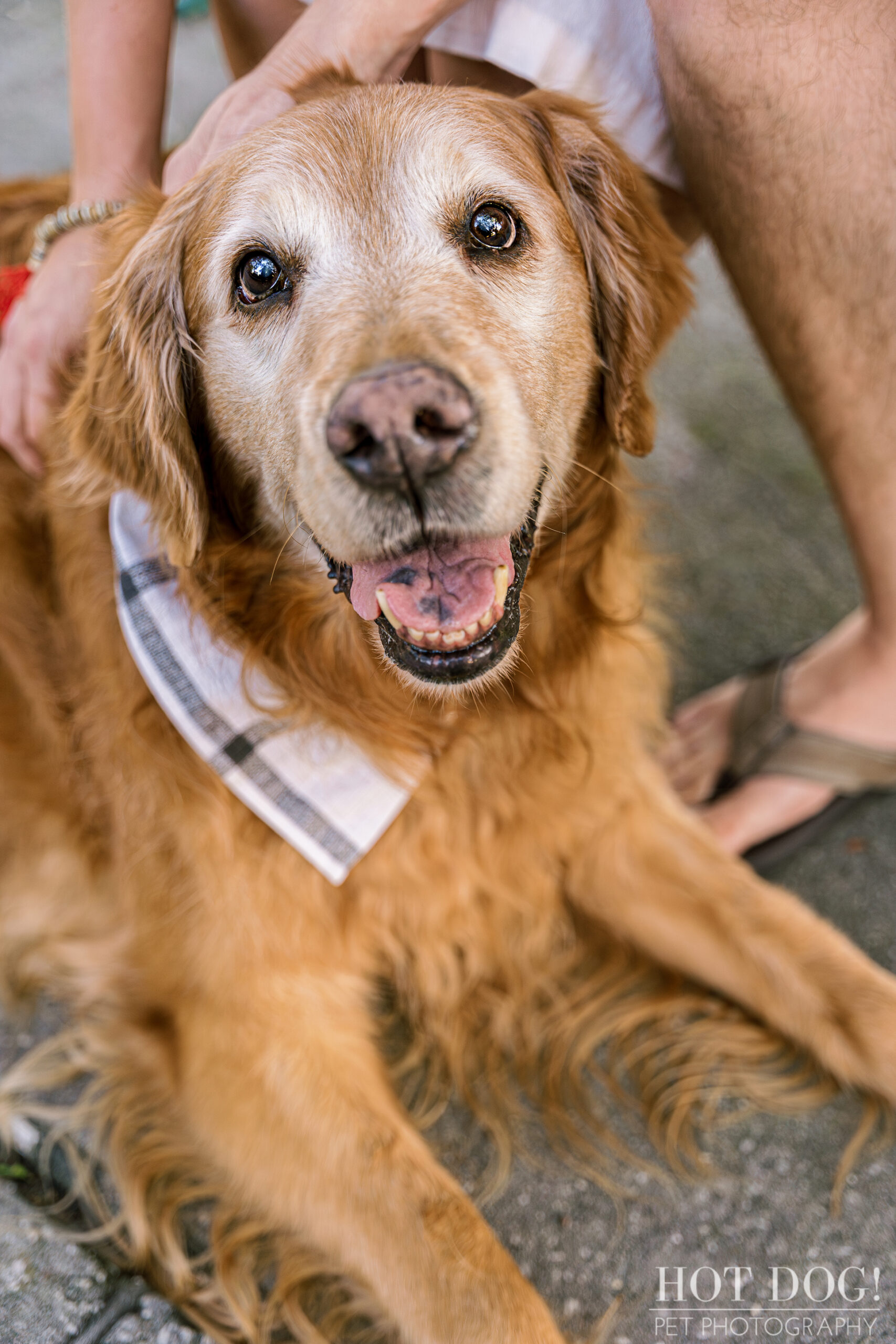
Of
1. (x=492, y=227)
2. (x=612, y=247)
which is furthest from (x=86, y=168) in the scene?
(x=612, y=247)

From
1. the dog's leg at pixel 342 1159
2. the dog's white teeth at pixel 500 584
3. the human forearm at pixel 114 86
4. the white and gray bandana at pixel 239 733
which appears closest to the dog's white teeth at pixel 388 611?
the dog's white teeth at pixel 500 584

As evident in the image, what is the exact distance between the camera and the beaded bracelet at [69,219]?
214 centimetres

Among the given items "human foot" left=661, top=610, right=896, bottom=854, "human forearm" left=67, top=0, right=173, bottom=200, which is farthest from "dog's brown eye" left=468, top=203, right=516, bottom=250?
"human foot" left=661, top=610, right=896, bottom=854

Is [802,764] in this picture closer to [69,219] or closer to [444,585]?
[444,585]

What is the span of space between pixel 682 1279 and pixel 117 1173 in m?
1.06

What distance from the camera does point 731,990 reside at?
2.20 meters

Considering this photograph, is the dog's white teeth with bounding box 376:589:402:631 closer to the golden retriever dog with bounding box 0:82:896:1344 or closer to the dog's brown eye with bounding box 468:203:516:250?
the golden retriever dog with bounding box 0:82:896:1344

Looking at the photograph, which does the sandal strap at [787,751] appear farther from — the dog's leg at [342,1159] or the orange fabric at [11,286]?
the orange fabric at [11,286]

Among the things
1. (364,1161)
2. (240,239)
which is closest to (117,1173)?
(364,1161)

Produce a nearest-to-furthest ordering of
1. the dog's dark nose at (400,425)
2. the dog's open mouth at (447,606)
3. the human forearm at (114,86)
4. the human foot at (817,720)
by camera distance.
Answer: the dog's dark nose at (400,425), the dog's open mouth at (447,606), the human forearm at (114,86), the human foot at (817,720)

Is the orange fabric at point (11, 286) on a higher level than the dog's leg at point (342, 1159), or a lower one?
higher

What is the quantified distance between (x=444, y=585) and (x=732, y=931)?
3.42ft

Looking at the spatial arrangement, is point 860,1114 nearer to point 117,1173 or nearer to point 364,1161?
point 364,1161

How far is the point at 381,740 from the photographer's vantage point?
192 centimetres
